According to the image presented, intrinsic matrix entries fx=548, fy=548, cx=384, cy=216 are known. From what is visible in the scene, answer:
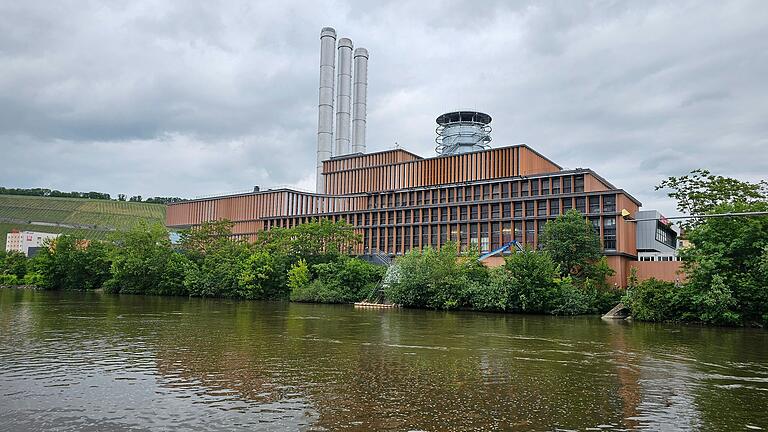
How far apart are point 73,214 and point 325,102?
111 metres

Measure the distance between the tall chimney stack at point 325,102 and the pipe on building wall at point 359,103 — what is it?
6.98 m

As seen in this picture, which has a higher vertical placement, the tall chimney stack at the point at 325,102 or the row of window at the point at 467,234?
the tall chimney stack at the point at 325,102

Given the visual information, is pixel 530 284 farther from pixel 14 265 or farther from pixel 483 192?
pixel 14 265

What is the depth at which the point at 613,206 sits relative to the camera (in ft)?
239

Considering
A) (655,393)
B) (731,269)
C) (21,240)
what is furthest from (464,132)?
(21,240)

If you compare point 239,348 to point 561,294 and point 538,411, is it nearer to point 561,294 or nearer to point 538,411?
point 538,411

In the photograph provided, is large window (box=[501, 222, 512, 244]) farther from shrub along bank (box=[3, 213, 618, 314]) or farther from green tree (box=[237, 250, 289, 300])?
green tree (box=[237, 250, 289, 300])

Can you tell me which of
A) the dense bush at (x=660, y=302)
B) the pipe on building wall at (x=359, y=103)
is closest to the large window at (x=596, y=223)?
the dense bush at (x=660, y=302)

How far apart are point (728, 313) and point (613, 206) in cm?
2844

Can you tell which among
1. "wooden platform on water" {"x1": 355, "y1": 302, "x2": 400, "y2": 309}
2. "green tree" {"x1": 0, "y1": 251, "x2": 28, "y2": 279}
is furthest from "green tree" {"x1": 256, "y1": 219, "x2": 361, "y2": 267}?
"green tree" {"x1": 0, "y1": 251, "x2": 28, "y2": 279}

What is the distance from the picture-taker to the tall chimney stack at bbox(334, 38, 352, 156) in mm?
128125

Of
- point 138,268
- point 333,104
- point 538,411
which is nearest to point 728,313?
point 538,411

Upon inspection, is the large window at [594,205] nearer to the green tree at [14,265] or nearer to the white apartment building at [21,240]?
the green tree at [14,265]

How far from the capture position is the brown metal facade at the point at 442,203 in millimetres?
77188
